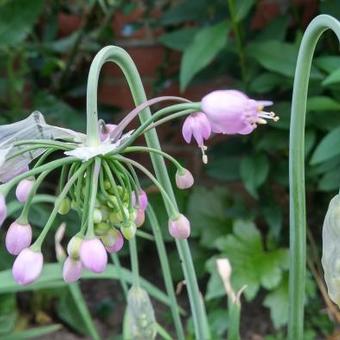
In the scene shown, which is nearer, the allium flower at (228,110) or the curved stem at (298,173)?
the allium flower at (228,110)

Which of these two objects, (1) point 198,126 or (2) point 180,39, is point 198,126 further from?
(2) point 180,39

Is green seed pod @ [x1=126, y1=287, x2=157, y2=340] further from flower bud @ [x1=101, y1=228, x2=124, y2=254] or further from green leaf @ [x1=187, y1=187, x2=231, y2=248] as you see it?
green leaf @ [x1=187, y1=187, x2=231, y2=248]

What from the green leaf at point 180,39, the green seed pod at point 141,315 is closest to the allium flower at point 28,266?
the green seed pod at point 141,315

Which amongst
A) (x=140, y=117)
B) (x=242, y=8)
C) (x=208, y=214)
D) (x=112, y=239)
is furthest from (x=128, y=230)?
(x=208, y=214)

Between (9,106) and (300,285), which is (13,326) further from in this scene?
(300,285)

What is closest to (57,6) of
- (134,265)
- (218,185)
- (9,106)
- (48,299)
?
(9,106)

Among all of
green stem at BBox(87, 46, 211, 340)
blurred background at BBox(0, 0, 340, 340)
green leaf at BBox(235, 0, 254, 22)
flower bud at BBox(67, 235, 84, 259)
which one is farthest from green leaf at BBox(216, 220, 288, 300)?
flower bud at BBox(67, 235, 84, 259)

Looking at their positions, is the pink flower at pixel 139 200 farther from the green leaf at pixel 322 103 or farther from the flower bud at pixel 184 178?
the green leaf at pixel 322 103
